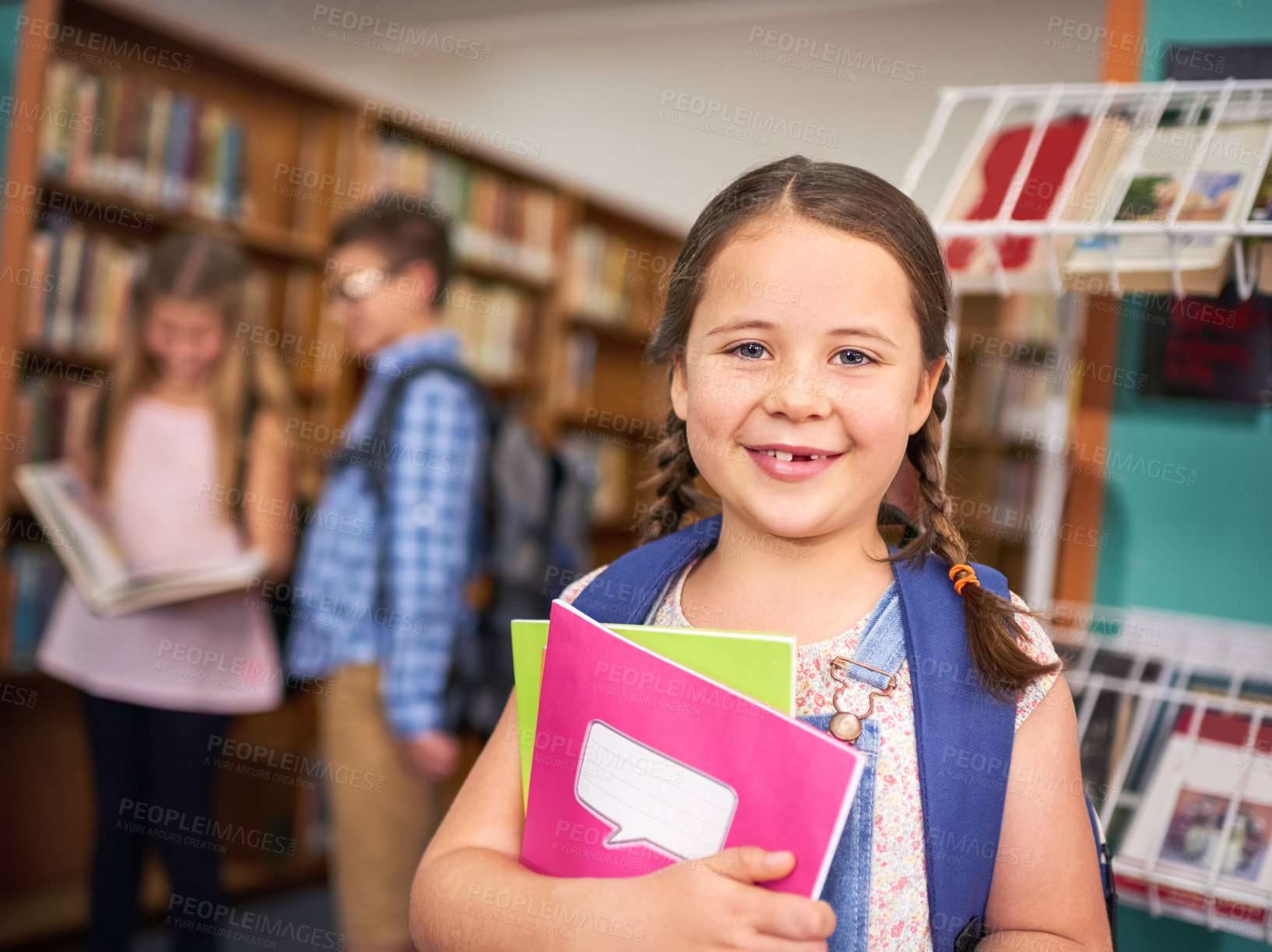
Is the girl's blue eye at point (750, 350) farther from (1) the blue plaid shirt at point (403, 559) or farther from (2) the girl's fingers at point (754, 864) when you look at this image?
(1) the blue plaid shirt at point (403, 559)

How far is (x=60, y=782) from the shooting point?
2.78 metres

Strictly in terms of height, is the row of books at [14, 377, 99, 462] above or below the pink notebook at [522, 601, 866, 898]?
above

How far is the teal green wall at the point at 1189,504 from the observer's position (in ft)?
4.38

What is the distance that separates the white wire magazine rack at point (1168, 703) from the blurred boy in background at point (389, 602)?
3.93ft

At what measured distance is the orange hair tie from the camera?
865mm

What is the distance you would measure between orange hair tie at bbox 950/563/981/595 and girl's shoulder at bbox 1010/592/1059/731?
1.9 inches

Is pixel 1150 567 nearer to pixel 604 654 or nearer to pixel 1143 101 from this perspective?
pixel 1143 101

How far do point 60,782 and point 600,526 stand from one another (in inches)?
93.6

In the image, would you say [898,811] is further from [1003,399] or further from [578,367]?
[1003,399]

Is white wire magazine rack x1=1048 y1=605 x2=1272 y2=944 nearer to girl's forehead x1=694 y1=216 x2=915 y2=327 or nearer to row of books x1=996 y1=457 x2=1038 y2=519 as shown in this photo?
girl's forehead x1=694 y1=216 x2=915 y2=327

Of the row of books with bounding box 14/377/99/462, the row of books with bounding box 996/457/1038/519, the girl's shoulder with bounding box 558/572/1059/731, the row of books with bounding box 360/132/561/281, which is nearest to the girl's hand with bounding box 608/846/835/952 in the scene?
the girl's shoulder with bounding box 558/572/1059/731

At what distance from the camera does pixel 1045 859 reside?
31.4 inches

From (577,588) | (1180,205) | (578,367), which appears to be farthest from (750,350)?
(578,367)

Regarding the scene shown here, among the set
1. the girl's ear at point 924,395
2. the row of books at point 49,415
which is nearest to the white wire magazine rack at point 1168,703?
the girl's ear at point 924,395
